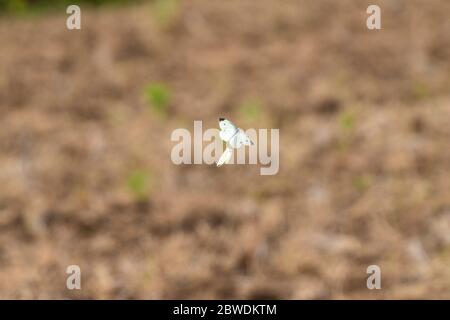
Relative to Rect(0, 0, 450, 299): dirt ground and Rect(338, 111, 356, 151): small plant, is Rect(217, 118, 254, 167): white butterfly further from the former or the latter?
Rect(338, 111, 356, 151): small plant

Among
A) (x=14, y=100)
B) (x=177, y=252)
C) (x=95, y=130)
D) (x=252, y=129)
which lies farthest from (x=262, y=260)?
(x=14, y=100)

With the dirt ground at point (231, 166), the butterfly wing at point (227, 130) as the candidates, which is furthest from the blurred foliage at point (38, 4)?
the butterfly wing at point (227, 130)

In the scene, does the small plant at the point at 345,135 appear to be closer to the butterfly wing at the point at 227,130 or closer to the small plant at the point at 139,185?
the small plant at the point at 139,185

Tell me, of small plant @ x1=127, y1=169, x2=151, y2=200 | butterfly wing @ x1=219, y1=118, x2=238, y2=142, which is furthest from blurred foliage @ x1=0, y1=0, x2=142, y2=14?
butterfly wing @ x1=219, y1=118, x2=238, y2=142

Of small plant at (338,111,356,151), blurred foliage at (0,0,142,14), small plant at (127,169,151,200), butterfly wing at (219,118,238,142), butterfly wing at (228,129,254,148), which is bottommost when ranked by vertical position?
small plant at (127,169,151,200)

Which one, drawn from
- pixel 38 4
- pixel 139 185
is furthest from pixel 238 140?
pixel 38 4

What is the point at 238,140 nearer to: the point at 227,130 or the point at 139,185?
the point at 227,130
